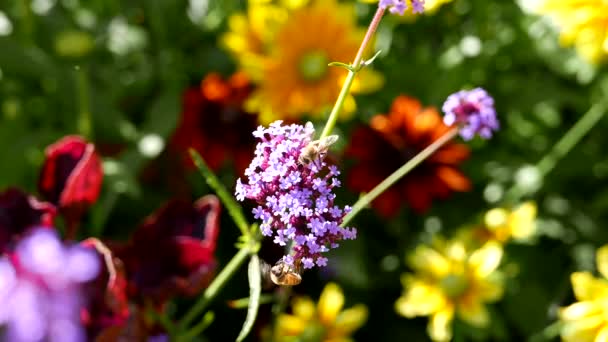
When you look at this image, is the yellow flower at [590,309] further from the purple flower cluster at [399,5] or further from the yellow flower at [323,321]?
the purple flower cluster at [399,5]

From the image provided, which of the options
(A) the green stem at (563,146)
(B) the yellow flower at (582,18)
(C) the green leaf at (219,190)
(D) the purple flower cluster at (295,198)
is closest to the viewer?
(D) the purple flower cluster at (295,198)

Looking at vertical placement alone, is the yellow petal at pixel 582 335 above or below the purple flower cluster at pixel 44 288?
below

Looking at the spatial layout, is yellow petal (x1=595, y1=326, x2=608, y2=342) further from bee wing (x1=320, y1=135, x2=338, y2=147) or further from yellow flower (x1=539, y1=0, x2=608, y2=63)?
bee wing (x1=320, y1=135, x2=338, y2=147)

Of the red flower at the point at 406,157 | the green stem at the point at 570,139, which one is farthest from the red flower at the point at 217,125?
the green stem at the point at 570,139

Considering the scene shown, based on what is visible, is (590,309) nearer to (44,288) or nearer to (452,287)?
(452,287)

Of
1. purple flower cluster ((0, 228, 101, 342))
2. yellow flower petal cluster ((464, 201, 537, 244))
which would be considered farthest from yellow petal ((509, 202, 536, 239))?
purple flower cluster ((0, 228, 101, 342))

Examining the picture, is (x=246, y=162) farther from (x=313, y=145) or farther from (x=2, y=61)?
(x=313, y=145)

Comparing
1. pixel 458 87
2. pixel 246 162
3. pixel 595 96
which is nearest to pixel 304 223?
pixel 246 162
